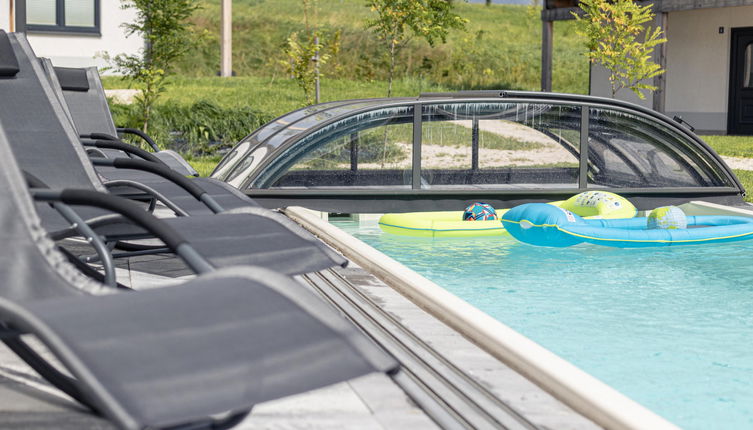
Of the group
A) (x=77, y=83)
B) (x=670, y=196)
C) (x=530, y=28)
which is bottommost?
(x=670, y=196)

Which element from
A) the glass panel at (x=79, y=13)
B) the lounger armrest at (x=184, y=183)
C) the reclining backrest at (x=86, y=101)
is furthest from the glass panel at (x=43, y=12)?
the lounger armrest at (x=184, y=183)

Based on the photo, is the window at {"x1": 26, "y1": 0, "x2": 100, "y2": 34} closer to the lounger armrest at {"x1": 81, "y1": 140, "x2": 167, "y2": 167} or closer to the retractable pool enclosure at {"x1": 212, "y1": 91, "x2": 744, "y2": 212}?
the retractable pool enclosure at {"x1": 212, "y1": 91, "x2": 744, "y2": 212}

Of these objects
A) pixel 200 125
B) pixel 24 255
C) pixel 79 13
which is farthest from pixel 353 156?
pixel 79 13

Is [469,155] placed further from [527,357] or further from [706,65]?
[706,65]

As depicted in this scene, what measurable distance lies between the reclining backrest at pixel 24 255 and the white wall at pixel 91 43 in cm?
2114

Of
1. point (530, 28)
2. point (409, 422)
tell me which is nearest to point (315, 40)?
point (409, 422)

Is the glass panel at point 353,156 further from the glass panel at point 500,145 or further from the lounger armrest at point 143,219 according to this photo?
the lounger armrest at point 143,219

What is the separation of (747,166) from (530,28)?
36.3m

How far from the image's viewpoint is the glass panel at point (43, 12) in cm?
2376

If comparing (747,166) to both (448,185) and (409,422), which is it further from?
(409,422)

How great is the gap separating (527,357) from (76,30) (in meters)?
22.2

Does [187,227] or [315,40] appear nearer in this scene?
[187,227]

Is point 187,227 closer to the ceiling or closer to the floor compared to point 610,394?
closer to the ceiling

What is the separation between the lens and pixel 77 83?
9406mm
